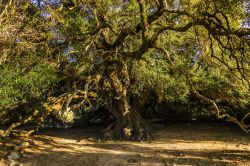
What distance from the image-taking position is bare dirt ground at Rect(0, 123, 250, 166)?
11602mm

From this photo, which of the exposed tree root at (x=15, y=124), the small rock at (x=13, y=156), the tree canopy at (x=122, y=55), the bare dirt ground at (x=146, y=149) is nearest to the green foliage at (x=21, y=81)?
the tree canopy at (x=122, y=55)

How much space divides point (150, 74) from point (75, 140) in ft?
13.1

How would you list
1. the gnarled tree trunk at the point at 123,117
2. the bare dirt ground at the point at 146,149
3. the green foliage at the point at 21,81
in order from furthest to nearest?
the gnarled tree trunk at the point at 123,117, the bare dirt ground at the point at 146,149, the green foliage at the point at 21,81

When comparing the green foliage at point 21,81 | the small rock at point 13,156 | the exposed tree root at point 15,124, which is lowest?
the small rock at point 13,156

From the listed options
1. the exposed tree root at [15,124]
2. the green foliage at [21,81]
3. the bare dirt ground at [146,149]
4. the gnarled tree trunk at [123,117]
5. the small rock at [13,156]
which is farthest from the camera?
the gnarled tree trunk at [123,117]

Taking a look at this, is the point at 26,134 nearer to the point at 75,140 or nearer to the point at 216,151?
the point at 75,140

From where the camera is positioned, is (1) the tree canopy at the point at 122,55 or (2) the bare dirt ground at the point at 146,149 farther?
(2) the bare dirt ground at the point at 146,149

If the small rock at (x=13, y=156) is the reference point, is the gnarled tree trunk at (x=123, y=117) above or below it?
above

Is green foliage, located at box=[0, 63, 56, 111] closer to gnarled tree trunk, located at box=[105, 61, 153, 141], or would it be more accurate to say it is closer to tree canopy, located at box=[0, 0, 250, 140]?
tree canopy, located at box=[0, 0, 250, 140]

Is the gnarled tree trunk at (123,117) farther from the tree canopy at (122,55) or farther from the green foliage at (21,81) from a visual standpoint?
the green foliage at (21,81)

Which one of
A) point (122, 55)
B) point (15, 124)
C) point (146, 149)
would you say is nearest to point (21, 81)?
point (15, 124)

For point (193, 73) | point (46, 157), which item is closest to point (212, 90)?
point (193, 73)

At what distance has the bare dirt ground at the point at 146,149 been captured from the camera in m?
11.6

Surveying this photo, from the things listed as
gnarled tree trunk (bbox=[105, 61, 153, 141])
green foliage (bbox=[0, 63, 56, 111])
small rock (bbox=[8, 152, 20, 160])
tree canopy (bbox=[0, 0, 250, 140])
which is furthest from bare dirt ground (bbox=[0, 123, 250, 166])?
green foliage (bbox=[0, 63, 56, 111])
